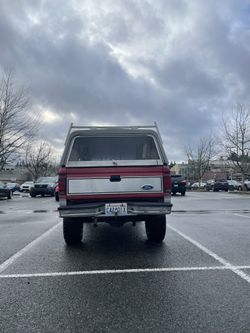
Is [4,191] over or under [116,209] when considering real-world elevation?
over

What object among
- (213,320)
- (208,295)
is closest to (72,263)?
(208,295)

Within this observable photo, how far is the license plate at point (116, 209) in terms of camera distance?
677 centimetres

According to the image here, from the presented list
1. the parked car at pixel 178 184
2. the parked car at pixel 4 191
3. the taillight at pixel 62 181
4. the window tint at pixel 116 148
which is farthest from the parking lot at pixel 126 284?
the parked car at pixel 178 184

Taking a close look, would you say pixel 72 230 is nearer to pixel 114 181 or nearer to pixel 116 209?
pixel 116 209

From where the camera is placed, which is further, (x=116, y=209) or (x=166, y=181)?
(x=166, y=181)

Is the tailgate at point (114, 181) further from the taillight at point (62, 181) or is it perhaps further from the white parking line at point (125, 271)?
the white parking line at point (125, 271)

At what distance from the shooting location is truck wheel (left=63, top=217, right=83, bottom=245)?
24.3 feet

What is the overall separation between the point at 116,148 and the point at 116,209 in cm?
158

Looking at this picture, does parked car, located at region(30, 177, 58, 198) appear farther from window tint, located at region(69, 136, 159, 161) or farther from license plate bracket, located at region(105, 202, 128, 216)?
license plate bracket, located at region(105, 202, 128, 216)

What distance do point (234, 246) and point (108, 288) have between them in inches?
134

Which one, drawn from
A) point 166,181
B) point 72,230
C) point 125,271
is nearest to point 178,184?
point 72,230

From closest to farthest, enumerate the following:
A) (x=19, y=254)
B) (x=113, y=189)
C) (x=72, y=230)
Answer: (x=19, y=254) → (x=113, y=189) → (x=72, y=230)

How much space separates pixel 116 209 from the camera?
6.79 metres

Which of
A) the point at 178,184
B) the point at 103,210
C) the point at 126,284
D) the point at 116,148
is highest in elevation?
the point at 116,148
